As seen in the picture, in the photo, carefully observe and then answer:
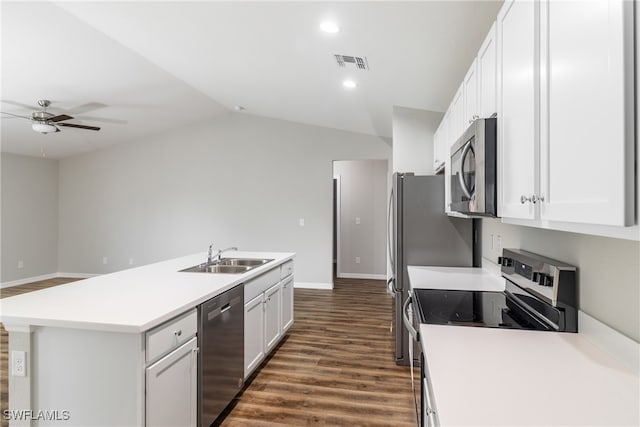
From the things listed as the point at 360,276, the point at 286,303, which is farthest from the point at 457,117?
the point at 360,276

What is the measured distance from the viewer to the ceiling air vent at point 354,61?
2957 millimetres

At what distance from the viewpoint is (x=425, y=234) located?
3.03 m

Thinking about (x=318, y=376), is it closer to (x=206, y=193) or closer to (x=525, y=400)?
(x=525, y=400)

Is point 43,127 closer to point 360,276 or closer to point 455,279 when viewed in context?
point 455,279

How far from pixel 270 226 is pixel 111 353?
4902 millimetres

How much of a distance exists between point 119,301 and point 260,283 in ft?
3.96

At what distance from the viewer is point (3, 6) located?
2.78m

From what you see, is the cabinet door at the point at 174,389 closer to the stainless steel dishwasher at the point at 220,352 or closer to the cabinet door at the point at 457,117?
the stainless steel dishwasher at the point at 220,352

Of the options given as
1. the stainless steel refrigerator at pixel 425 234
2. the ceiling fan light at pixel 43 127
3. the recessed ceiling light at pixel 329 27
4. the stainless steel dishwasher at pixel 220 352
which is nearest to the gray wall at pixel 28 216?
the ceiling fan light at pixel 43 127

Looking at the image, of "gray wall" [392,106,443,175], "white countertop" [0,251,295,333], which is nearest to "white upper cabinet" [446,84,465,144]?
"gray wall" [392,106,443,175]

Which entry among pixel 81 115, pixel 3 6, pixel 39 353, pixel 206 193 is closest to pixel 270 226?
pixel 206 193

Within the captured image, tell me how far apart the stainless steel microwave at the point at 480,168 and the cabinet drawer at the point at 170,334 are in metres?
1.49

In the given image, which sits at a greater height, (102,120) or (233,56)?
(233,56)

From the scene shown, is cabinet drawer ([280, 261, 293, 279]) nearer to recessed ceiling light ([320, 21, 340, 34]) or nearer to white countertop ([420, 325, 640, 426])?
recessed ceiling light ([320, 21, 340, 34])
